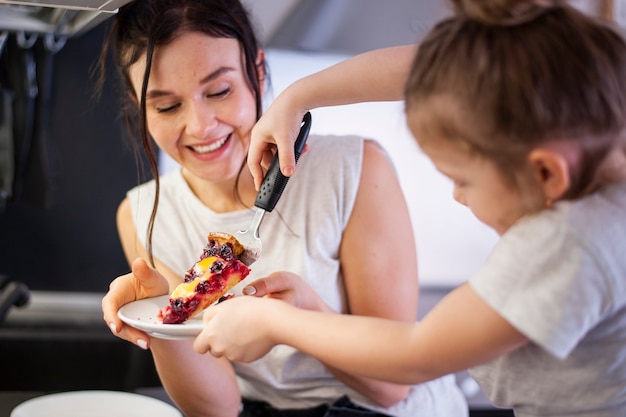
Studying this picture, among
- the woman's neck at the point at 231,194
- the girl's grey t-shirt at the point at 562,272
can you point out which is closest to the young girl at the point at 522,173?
the girl's grey t-shirt at the point at 562,272

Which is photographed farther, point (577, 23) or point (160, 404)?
point (160, 404)

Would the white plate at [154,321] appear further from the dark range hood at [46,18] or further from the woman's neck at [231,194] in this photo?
the dark range hood at [46,18]

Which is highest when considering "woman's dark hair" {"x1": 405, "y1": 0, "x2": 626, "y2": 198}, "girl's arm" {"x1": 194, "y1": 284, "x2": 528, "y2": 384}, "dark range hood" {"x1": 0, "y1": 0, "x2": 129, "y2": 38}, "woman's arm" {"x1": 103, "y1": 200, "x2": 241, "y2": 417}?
"dark range hood" {"x1": 0, "y1": 0, "x2": 129, "y2": 38}

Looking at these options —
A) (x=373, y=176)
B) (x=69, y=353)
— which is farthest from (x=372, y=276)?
(x=69, y=353)

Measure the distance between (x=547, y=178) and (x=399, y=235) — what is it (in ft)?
2.24

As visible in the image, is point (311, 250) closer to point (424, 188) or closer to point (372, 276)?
point (372, 276)

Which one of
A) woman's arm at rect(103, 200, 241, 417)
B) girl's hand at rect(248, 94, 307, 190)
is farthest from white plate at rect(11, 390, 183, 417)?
girl's hand at rect(248, 94, 307, 190)

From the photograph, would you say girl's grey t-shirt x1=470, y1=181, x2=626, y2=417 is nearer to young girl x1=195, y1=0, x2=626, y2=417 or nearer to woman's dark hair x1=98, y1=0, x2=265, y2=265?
young girl x1=195, y1=0, x2=626, y2=417

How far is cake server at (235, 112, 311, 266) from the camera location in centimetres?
108

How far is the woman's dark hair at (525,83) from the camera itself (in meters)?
0.72

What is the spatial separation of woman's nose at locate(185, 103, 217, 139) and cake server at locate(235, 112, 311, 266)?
0.23 m

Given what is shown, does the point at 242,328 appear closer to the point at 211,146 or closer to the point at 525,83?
the point at 525,83

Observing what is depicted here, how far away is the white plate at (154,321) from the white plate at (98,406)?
0.15m

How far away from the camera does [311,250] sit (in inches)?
57.2
